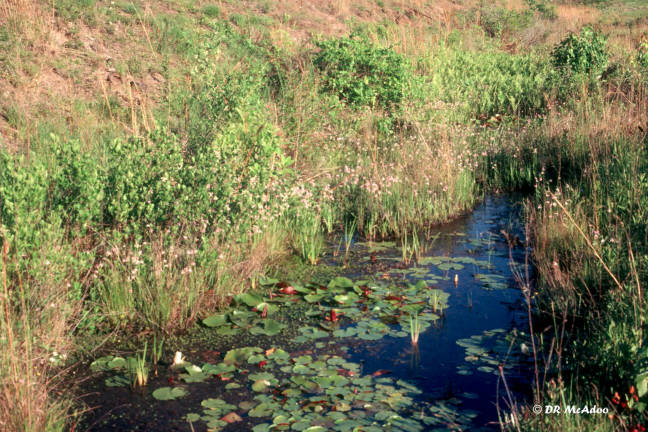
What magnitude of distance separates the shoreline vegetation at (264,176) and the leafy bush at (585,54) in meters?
0.06

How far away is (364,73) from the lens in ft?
33.9

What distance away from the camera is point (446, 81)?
1260cm

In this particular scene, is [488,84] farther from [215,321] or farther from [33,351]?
[33,351]

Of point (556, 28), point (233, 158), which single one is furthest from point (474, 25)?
point (233, 158)

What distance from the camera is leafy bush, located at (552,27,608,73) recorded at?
39.0ft

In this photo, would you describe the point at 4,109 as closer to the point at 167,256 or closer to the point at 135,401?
the point at 167,256

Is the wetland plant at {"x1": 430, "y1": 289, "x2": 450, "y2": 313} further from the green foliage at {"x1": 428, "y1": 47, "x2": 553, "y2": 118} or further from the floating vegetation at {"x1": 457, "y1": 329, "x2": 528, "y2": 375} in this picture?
the green foliage at {"x1": 428, "y1": 47, "x2": 553, "y2": 118}

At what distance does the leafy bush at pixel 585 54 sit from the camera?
11891 millimetres

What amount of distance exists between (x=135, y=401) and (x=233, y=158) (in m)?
2.29

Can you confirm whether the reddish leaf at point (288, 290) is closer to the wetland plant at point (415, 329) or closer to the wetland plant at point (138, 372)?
the wetland plant at point (415, 329)

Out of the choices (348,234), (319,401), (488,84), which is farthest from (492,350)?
(488,84)

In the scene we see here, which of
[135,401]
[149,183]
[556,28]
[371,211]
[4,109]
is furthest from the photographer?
[556,28]

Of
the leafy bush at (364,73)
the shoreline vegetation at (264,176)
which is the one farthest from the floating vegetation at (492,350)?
the leafy bush at (364,73)

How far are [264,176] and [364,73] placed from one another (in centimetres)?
510
